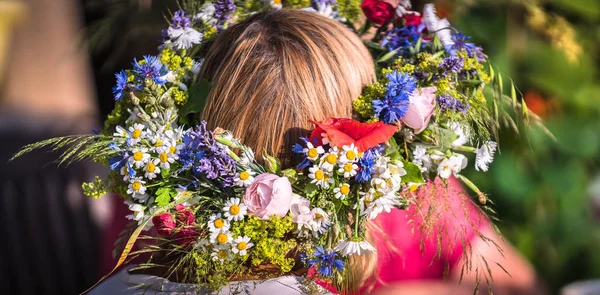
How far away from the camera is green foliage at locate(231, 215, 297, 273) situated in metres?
1.01

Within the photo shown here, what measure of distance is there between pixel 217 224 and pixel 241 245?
0.17ft

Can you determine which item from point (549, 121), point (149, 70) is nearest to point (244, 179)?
point (149, 70)

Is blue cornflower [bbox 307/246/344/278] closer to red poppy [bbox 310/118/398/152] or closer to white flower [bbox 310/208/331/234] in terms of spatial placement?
white flower [bbox 310/208/331/234]

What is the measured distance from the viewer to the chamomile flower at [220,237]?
1.00 m

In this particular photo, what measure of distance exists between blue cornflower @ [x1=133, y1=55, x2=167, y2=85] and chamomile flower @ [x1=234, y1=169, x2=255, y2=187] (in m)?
0.26

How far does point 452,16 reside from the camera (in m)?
2.52

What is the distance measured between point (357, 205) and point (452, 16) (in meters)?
1.69

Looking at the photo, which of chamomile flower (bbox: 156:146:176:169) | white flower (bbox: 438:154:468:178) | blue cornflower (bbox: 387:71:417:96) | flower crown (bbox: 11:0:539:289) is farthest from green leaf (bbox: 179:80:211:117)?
white flower (bbox: 438:154:468:178)

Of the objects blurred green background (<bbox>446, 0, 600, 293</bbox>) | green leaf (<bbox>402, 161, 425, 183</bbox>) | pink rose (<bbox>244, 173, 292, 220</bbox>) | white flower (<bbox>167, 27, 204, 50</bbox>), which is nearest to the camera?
pink rose (<bbox>244, 173, 292, 220</bbox>)

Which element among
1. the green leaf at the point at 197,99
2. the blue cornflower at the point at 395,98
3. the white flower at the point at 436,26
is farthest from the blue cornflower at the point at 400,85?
the green leaf at the point at 197,99

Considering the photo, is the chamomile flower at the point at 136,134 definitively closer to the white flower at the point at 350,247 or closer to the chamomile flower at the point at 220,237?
the chamomile flower at the point at 220,237

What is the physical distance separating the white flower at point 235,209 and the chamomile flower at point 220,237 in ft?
0.08

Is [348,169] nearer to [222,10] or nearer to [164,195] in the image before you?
[164,195]

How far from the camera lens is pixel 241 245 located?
3.30ft
